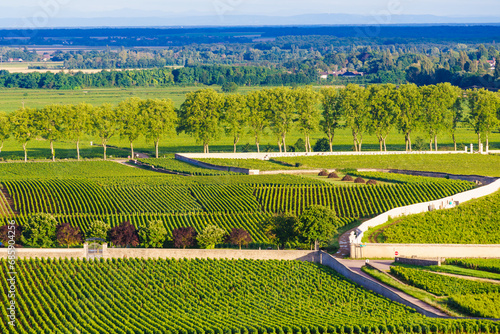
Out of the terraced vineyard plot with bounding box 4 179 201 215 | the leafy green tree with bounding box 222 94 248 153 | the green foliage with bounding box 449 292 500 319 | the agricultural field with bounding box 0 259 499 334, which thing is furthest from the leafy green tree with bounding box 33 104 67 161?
the green foliage with bounding box 449 292 500 319

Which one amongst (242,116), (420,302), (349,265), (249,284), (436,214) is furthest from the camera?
(242,116)

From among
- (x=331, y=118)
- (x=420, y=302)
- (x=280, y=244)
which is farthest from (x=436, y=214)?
(x=331, y=118)

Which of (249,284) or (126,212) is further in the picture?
(126,212)

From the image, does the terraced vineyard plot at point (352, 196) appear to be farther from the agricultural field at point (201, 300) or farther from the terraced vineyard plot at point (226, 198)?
the agricultural field at point (201, 300)

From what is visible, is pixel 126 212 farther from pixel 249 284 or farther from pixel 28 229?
pixel 249 284

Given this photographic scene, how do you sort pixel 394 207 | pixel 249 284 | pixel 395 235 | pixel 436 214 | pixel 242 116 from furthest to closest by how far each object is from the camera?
pixel 242 116, pixel 394 207, pixel 436 214, pixel 395 235, pixel 249 284

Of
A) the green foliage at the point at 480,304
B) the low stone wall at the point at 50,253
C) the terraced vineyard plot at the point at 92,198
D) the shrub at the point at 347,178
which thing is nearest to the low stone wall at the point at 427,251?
the green foliage at the point at 480,304
